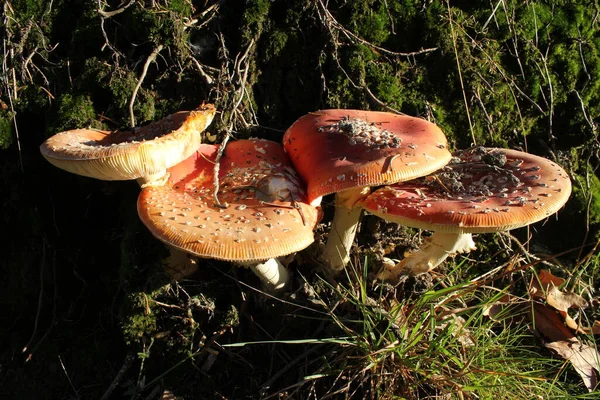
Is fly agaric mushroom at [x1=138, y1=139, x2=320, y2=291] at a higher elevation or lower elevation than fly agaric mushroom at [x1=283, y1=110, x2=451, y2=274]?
lower

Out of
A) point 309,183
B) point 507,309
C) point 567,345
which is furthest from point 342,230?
point 567,345

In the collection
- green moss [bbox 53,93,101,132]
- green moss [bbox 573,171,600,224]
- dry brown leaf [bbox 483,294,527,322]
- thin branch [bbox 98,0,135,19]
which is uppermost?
thin branch [bbox 98,0,135,19]

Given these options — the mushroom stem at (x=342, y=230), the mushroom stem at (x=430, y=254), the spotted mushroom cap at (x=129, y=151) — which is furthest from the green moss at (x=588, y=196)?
the spotted mushroom cap at (x=129, y=151)

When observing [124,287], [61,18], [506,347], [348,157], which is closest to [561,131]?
[506,347]

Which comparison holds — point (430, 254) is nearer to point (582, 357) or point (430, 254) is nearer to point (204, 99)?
point (582, 357)

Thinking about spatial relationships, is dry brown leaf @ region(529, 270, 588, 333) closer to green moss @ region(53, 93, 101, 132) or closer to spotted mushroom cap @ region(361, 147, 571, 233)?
spotted mushroom cap @ region(361, 147, 571, 233)

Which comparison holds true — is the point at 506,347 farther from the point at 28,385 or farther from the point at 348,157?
the point at 28,385

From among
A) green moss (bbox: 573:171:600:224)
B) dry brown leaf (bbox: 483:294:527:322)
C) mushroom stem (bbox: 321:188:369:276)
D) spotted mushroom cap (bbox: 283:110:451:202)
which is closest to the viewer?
spotted mushroom cap (bbox: 283:110:451:202)

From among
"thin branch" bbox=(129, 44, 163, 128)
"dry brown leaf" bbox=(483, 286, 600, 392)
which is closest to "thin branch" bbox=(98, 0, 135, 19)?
"thin branch" bbox=(129, 44, 163, 128)
